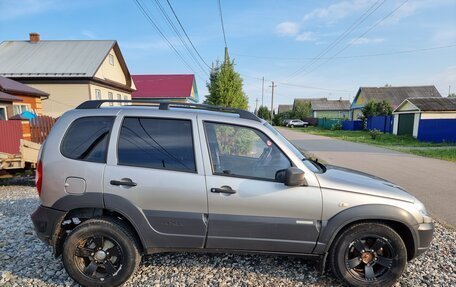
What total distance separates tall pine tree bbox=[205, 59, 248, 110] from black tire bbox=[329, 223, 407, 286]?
9.54 metres

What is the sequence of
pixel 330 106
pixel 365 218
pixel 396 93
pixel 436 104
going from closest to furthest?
1. pixel 365 218
2. pixel 436 104
3. pixel 396 93
4. pixel 330 106

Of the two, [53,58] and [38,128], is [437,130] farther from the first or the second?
[53,58]

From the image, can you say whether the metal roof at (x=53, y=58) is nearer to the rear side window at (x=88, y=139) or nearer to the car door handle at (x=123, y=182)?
the rear side window at (x=88, y=139)

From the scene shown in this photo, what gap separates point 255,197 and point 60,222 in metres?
2.02

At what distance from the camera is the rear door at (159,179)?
2.58 metres

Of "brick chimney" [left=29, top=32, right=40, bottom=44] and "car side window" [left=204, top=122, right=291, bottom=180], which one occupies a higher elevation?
"brick chimney" [left=29, top=32, right=40, bottom=44]

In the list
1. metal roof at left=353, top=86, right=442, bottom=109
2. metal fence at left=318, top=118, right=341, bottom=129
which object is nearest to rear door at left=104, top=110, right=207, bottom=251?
metal fence at left=318, top=118, right=341, bottom=129

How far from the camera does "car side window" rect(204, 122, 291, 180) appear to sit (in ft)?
8.79

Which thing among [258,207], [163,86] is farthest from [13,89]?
[163,86]

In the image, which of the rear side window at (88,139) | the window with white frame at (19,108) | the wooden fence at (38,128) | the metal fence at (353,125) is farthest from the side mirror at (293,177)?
the metal fence at (353,125)

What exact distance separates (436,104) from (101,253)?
26.8m

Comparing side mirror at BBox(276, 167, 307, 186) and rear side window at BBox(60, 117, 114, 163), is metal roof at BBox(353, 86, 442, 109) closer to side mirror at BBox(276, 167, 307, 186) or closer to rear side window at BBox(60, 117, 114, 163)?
side mirror at BBox(276, 167, 307, 186)

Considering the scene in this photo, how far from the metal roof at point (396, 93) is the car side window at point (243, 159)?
147 feet

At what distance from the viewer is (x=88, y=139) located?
272 cm
